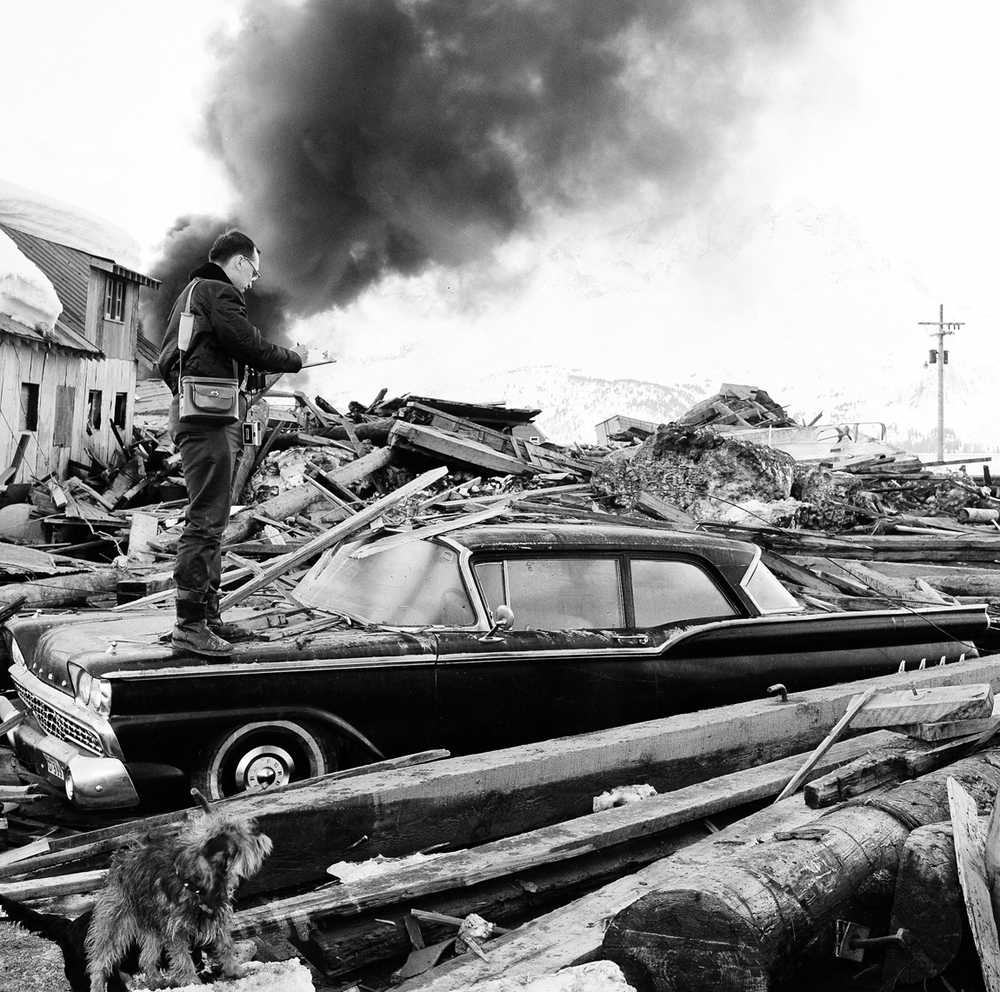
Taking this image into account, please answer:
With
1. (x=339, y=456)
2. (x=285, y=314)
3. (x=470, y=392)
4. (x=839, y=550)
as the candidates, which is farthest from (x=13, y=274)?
(x=470, y=392)

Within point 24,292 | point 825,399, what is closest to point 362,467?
point 24,292

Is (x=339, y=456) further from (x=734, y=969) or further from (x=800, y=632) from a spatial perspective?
(x=734, y=969)

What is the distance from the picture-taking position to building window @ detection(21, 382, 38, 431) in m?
20.3

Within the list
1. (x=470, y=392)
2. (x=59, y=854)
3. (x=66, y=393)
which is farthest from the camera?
(x=470, y=392)

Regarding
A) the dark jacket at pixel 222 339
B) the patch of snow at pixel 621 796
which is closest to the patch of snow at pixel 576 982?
the patch of snow at pixel 621 796

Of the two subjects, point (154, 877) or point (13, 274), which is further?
point (13, 274)

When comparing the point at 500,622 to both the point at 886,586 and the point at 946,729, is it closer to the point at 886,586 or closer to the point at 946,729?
the point at 946,729

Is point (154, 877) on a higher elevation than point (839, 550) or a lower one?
lower

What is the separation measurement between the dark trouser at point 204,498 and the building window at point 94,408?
1925 cm

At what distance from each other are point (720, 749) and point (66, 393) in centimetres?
1974

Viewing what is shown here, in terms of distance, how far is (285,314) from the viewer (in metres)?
43.2

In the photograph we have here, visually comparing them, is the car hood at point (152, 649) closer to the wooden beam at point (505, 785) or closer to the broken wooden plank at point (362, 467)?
the wooden beam at point (505, 785)

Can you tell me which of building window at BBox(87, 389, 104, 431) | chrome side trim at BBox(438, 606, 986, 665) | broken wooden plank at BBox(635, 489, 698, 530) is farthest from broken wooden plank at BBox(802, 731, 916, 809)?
building window at BBox(87, 389, 104, 431)

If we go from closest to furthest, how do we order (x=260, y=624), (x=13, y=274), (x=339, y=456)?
(x=260, y=624)
(x=339, y=456)
(x=13, y=274)
